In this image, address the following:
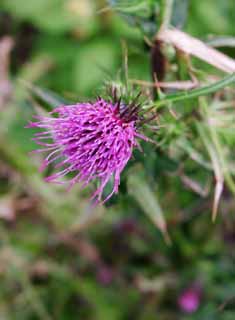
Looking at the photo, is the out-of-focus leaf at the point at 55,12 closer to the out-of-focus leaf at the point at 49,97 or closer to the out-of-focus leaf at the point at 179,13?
the out-of-focus leaf at the point at 179,13

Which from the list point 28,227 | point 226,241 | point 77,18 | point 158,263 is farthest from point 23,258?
point 77,18

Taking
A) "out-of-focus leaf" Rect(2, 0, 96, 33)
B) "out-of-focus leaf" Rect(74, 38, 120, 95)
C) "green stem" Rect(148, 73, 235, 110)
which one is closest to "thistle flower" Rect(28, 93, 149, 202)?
"green stem" Rect(148, 73, 235, 110)

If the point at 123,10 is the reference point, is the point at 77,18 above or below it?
above

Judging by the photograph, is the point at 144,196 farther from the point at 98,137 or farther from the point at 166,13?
the point at 166,13

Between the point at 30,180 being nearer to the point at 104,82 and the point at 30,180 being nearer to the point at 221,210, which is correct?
the point at 221,210

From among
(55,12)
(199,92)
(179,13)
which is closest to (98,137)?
(199,92)
